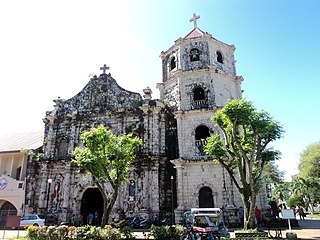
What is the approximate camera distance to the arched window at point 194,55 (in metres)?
22.4

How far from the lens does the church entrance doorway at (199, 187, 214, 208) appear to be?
18203mm

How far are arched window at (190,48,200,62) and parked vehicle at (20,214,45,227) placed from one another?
1769 centimetres

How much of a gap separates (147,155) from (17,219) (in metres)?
9.83

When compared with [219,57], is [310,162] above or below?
below

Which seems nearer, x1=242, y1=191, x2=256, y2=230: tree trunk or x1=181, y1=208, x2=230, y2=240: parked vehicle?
x1=181, y1=208, x2=230, y2=240: parked vehicle

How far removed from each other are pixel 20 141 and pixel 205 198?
21.1 meters

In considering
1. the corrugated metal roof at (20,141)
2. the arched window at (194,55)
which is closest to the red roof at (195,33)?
the arched window at (194,55)

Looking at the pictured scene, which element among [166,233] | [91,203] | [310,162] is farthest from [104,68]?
[310,162]

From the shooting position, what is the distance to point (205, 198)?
18.4 meters

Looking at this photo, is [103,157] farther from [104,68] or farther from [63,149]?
[104,68]

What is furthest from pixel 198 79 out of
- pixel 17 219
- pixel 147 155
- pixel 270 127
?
pixel 17 219

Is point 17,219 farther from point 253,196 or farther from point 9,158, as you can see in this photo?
point 9,158

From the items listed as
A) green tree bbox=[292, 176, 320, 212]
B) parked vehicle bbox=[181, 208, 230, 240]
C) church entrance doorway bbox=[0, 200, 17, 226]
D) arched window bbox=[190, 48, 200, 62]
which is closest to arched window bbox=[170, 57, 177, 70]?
arched window bbox=[190, 48, 200, 62]

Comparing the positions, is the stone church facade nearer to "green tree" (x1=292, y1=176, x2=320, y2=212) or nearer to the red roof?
the red roof
